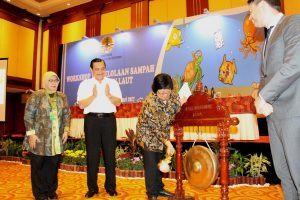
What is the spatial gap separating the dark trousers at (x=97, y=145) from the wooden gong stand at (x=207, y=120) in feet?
2.58

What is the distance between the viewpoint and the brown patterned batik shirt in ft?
9.12

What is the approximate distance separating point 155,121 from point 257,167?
6.72 ft

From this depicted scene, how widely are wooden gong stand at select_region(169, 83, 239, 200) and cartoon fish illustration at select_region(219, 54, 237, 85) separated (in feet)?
10.8

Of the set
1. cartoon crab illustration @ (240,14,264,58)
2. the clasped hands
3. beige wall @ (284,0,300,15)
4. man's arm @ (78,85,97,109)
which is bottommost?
man's arm @ (78,85,97,109)

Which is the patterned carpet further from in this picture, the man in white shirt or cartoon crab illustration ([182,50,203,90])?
cartoon crab illustration ([182,50,203,90])

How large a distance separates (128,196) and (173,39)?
14.4 feet

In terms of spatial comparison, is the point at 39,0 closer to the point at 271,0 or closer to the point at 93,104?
the point at 93,104

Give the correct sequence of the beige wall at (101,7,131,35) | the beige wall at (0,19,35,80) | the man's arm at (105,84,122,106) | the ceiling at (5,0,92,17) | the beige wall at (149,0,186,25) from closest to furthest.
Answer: the man's arm at (105,84,122,106) → the beige wall at (149,0,186,25) → the beige wall at (101,7,131,35) → the beige wall at (0,19,35,80) → the ceiling at (5,0,92,17)

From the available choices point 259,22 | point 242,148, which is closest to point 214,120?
point 259,22

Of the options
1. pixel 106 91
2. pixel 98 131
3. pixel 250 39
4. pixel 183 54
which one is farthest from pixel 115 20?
pixel 98 131

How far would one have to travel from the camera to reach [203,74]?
6.14m

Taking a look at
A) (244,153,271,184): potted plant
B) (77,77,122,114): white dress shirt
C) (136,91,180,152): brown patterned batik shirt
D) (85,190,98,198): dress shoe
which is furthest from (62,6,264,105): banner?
(85,190,98,198): dress shoe

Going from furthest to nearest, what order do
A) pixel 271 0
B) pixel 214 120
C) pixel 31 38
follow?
pixel 31 38
pixel 214 120
pixel 271 0

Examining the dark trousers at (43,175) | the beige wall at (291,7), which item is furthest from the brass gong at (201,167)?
the beige wall at (291,7)
